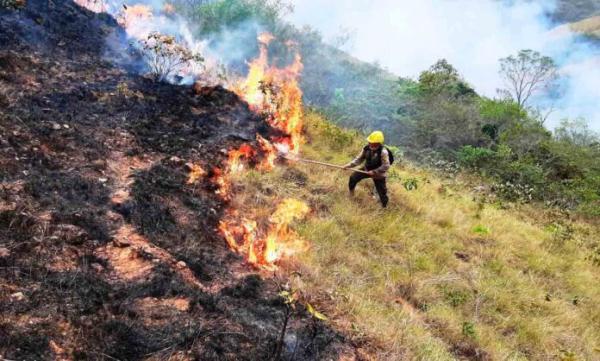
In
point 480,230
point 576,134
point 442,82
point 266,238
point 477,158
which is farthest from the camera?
point 576,134

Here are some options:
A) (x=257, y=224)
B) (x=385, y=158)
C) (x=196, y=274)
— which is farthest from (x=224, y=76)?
(x=196, y=274)

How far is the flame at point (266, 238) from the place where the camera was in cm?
501

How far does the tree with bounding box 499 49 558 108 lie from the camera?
39.4 m

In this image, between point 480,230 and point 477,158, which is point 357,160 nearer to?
point 480,230

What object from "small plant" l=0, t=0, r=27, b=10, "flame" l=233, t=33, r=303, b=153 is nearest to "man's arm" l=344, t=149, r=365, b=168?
"flame" l=233, t=33, r=303, b=153

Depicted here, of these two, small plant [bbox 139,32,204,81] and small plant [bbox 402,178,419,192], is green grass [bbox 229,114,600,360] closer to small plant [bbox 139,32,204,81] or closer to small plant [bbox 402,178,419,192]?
small plant [bbox 402,178,419,192]

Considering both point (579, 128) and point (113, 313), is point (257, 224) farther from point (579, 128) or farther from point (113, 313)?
point (579, 128)

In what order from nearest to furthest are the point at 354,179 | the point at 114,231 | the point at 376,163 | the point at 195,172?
the point at 114,231 → the point at 195,172 → the point at 376,163 → the point at 354,179

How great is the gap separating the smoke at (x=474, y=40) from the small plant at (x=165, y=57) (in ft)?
92.6

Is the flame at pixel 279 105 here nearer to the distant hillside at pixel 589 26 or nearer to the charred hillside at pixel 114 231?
the charred hillside at pixel 114 231

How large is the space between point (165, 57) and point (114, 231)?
6.39m

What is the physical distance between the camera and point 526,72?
40.5 meters

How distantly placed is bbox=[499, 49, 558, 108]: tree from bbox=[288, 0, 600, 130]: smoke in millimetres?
7197

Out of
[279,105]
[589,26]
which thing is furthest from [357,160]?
[589,26]
